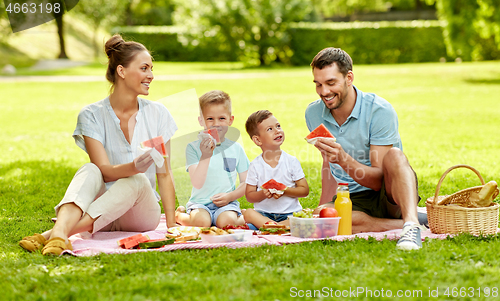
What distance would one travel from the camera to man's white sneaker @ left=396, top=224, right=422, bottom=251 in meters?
3.45

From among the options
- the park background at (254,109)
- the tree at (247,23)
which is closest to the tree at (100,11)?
the park background at (254,109)

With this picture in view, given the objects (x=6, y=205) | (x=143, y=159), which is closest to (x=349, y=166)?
(x=143, y=159)

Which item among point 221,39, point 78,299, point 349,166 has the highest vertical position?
point 221,39

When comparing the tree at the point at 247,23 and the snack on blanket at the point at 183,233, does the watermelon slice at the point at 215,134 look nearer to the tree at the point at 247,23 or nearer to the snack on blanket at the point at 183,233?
the snack on blanket at the point at 183,233

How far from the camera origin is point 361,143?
415 cm

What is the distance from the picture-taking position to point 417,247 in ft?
11.3

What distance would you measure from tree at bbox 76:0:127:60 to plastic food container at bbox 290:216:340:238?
107ft

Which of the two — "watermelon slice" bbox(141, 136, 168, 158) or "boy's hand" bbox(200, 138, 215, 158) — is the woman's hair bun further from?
"boy's hand" bbox(200, 138, 215, 158)

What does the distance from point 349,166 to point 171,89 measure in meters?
15.3

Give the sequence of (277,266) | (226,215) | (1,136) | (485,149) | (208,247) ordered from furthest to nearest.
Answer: (1,136) → (485,149) → (226,215) → (208,247) → (277,266)

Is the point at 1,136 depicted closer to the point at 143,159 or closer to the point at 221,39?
the point at 143,159

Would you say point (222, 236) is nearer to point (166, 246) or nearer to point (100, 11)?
point (166, 246)

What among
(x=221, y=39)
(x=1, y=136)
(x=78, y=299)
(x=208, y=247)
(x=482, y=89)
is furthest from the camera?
(x=221, y=39)

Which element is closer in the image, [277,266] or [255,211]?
[277,266]
